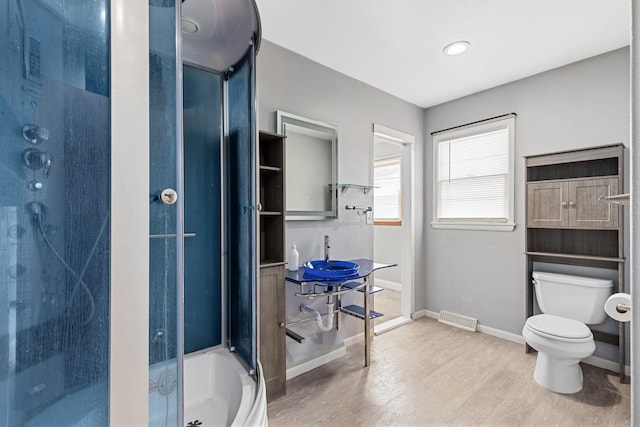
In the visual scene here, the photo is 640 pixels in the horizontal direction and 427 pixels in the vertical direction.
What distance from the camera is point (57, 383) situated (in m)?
0.69

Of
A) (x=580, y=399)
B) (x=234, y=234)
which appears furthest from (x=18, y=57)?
(x=580, y=399)

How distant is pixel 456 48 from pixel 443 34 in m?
0.23

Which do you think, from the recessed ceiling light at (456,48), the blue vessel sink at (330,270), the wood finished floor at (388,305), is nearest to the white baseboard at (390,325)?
the wood finished floor at (388,305)

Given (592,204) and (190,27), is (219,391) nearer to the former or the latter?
(190,27)

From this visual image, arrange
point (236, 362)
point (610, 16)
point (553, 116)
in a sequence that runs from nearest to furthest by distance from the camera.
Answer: point (236, 362), point (610, 16), point (553, 116)

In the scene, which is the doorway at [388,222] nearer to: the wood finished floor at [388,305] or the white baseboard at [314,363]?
the wood finished floor at [388,305]

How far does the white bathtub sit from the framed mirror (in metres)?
1.06

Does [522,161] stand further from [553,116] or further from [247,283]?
[247,283]

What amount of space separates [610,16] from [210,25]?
2420 mm

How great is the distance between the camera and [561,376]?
2041mm

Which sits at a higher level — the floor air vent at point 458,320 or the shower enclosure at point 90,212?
→ the shower enclosure at point 90,212

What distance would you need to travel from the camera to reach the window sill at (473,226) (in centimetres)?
285

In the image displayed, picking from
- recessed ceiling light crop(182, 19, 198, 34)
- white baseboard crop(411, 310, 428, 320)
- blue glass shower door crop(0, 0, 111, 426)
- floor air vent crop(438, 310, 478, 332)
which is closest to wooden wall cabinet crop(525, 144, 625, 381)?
floor air vent crop(438, 310, 478, 332)

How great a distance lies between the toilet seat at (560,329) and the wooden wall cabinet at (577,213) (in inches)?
12.2
